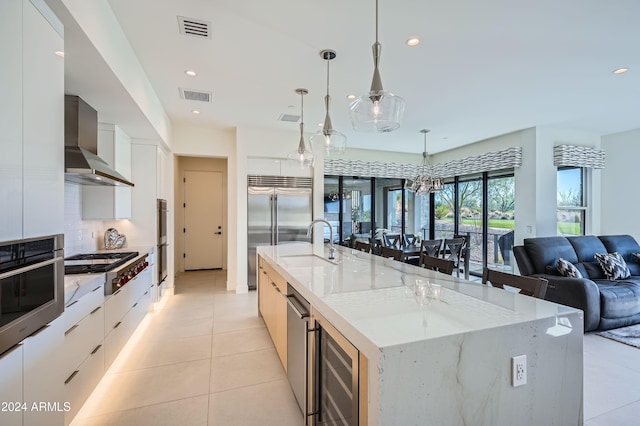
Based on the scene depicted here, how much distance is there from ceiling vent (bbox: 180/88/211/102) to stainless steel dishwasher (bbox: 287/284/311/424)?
112 inches

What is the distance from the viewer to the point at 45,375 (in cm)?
140

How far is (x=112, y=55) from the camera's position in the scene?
2.21 meters

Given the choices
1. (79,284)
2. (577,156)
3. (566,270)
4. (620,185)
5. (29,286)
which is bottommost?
(566,270)

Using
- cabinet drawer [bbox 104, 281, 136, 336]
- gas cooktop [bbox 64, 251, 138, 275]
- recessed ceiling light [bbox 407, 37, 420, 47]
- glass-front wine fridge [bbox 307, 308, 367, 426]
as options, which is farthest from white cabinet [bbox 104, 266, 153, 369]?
recessed ceiling light [bbox 407, 37, 420, 47]

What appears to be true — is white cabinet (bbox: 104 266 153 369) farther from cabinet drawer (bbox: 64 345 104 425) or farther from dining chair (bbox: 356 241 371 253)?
dining chair (bbox: 356 241 371 253)

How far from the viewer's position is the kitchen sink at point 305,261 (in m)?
2.53

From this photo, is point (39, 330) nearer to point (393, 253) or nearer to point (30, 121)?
point (30, 121)

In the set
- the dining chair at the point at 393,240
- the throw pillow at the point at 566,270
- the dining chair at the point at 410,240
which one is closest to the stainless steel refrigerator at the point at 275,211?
the dining chair at the point at 393,240

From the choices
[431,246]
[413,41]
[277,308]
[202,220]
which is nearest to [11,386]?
[277,308]

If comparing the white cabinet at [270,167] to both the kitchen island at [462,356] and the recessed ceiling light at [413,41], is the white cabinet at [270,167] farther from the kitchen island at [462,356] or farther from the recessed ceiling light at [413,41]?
the kitchen island at [462,356]

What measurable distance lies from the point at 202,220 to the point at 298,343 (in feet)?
18.9

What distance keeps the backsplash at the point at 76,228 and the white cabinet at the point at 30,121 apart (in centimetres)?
177

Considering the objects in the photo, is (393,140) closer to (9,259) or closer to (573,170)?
(573,170)

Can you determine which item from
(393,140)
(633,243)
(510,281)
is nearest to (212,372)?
(510,281)
